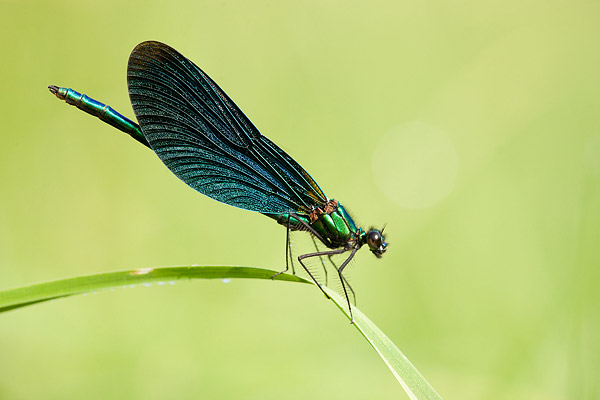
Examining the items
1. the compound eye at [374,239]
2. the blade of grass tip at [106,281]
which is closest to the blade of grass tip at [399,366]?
the blade of grass tip at [106,281]

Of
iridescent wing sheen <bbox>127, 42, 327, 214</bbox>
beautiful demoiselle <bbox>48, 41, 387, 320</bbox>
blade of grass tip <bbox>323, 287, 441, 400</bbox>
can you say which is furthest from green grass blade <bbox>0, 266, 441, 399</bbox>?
iridescent wing sheen <bbox>127, 42, 327, 214</bbox>

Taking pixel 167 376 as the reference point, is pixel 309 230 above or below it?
above

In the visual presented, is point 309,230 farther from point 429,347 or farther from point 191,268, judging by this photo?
point 429,347

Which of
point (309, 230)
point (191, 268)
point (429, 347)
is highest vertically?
point (191, 268)

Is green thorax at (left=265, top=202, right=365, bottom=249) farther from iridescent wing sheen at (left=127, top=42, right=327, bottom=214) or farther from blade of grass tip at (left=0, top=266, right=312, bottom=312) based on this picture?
blade of grass tip at (left=0, top=266, right=312, bottom=312)

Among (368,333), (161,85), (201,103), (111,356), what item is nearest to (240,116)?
(201,103)

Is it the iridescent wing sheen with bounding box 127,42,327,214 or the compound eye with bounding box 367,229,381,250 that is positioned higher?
the iridescent wing sheen with bounding box 127,42,327,214
